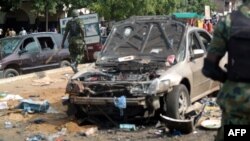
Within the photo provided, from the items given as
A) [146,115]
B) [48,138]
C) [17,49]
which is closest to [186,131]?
[146,115]

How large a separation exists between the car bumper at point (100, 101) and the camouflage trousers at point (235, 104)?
3.91 meters

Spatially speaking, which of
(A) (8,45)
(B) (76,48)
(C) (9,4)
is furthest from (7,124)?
(C) (9,4)

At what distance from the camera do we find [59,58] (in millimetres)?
16203

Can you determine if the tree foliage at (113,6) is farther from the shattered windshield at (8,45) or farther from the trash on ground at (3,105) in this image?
the trash on ground at (3,105)

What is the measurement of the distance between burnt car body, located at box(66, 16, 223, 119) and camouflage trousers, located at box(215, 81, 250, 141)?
12.7 feet

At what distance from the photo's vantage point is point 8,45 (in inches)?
584

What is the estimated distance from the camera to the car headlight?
7.07 meters

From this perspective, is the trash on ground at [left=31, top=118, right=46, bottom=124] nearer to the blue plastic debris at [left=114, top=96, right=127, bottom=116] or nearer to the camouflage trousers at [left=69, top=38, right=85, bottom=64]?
the blue plastic debris at [left=114, top=96, right=127, bottom=116]

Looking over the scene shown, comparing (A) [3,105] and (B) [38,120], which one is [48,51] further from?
(B) [38,120]

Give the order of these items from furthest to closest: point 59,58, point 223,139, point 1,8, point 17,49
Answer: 1. point 1,8
2. point 59,58
3. point 17,49
4. point 223,139

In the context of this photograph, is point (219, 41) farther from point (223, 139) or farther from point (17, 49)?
point (17, 49)

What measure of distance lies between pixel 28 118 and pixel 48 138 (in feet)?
5.27

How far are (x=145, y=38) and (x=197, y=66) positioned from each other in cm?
109

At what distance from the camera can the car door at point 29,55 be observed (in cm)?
1488
